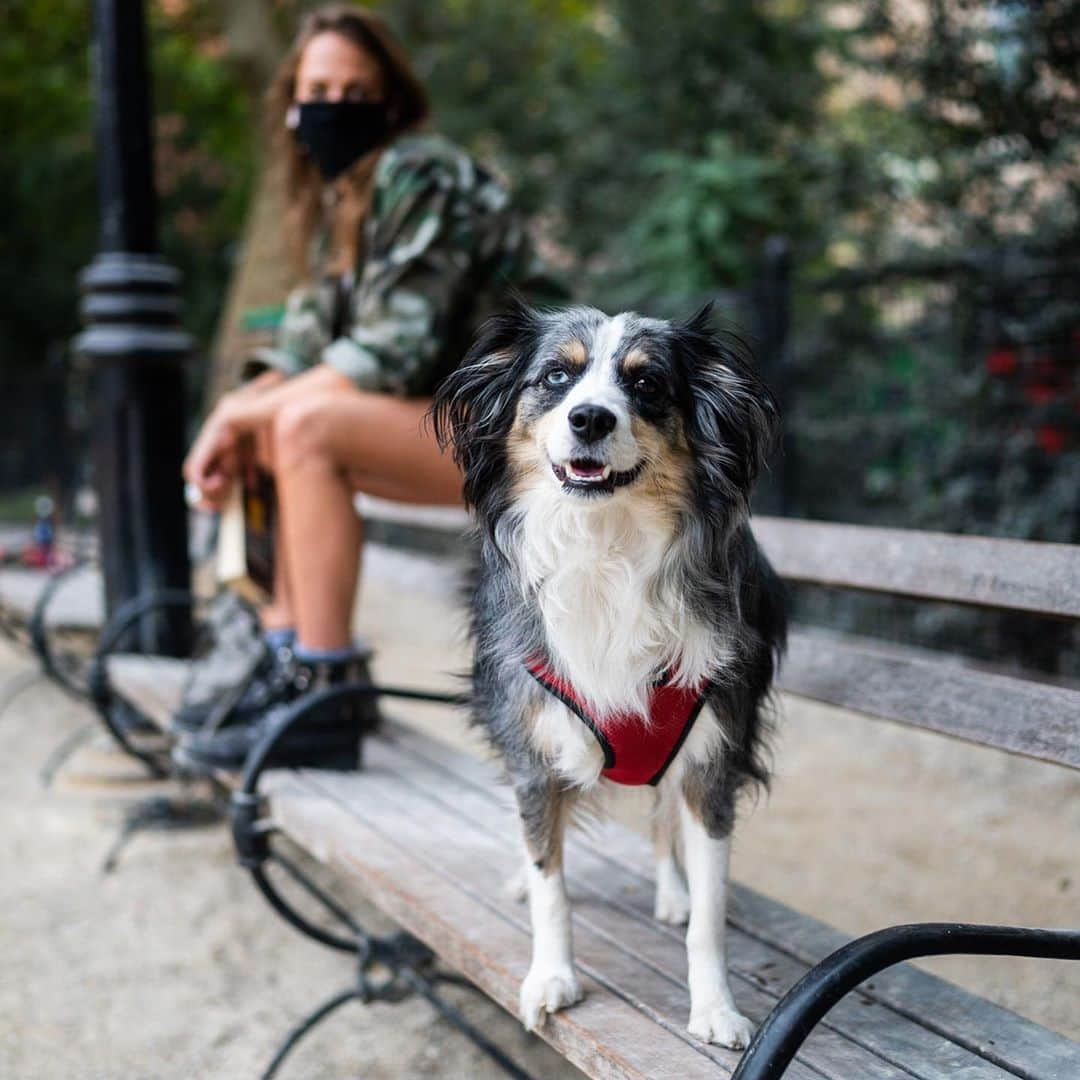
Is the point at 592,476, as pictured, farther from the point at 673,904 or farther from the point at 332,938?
the point at 332,938

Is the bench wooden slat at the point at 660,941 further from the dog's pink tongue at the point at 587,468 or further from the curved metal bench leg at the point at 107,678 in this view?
the curved metal bench leg at the point at 107,678

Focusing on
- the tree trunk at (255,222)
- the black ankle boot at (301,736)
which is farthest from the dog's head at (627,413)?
the tree trunk at (255,222)

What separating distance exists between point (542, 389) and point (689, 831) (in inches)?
29.1

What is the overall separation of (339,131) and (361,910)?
2181 millimetres

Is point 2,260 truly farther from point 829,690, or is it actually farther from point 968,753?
point 829,690

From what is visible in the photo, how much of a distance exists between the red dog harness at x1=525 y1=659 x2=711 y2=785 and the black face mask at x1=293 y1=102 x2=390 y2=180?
1866mm

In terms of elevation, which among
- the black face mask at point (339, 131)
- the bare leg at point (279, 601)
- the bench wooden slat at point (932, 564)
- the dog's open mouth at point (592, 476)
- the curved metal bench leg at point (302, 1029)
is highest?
the black face mask at point (339, 131)

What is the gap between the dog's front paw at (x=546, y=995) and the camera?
6.16 ft

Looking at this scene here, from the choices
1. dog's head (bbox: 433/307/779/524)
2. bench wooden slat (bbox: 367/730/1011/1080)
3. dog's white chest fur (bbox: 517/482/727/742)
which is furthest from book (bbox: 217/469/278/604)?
dog's white chest fur (bbox: 517/482/727/742)

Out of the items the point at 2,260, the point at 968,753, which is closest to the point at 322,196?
the point at 968,753

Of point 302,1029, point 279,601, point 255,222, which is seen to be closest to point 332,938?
point 302,1029

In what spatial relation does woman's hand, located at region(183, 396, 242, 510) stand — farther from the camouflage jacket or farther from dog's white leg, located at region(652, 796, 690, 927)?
dog's white leg, located at region(652, 796, 690, 927)

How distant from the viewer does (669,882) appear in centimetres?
232

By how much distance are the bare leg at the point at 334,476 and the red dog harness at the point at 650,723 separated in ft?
3.42
